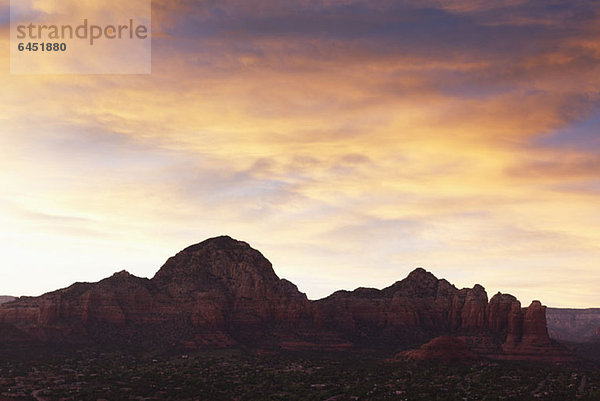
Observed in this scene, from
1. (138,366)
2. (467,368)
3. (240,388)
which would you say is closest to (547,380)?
(467,368)

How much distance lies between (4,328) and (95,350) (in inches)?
1072

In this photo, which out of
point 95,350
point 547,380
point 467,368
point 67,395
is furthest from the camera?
point 95,350

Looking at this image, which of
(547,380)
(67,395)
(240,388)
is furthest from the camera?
(547,380)

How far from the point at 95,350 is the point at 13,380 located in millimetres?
47023

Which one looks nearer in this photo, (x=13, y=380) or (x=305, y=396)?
(x=305, y=396)

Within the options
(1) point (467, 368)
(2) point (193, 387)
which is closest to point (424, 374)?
(1) point (467, 368)

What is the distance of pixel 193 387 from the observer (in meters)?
140

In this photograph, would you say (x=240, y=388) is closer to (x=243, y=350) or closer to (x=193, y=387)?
(x=193, y=387)

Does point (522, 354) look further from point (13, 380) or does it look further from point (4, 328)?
point (4, 328)

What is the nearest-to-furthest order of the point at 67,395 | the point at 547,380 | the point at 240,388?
1. the point at 67,395
2. the point at 240,388
3. the point at 547,380

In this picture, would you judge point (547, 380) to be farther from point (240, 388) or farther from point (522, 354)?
point (240, 388)

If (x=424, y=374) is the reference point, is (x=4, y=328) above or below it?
above

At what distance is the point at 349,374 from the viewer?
157 m

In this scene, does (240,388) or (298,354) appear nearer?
(240,388)
